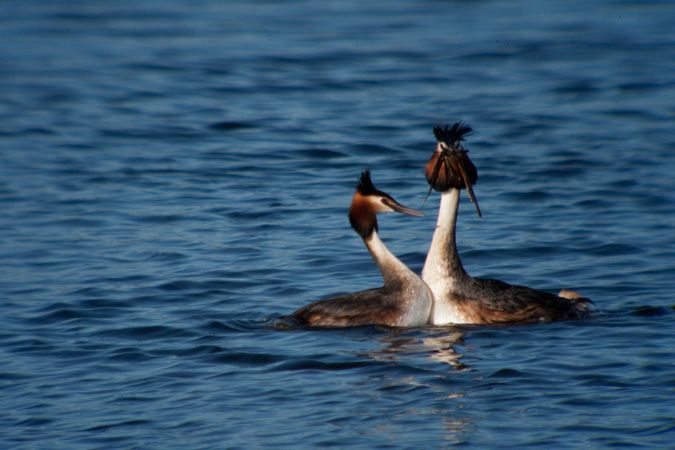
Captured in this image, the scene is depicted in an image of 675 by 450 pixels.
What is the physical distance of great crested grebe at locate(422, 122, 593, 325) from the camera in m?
9.66

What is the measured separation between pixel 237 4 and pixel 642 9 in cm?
1223

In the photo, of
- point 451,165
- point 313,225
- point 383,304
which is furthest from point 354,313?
point 313,225

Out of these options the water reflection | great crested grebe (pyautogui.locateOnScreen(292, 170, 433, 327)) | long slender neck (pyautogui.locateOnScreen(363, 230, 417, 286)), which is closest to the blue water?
the water reflection

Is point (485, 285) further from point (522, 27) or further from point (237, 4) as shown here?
point (237, 4)

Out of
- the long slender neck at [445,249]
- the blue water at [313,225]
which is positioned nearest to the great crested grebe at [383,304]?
the blue water at [313,225]

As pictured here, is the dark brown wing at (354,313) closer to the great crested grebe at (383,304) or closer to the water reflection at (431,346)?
the great crested grebe at (383,304)

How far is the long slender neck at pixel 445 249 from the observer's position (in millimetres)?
9977

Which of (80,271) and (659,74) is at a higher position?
(659,74)

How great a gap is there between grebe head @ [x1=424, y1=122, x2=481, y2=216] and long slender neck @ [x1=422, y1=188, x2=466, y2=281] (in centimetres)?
12

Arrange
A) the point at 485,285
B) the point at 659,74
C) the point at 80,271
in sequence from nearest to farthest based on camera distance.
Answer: the point at 485,285 < the point at 80,271 < the point at 659,74

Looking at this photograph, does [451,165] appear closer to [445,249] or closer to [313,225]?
[445,249]

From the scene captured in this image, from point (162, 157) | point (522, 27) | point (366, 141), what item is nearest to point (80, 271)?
point (162, 157)

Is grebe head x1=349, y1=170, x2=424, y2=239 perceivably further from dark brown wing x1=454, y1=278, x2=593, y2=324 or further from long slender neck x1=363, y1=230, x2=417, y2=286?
dark brown wing x1=454, y1=278, x2=593, y2=324

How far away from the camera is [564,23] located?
92.8ft
